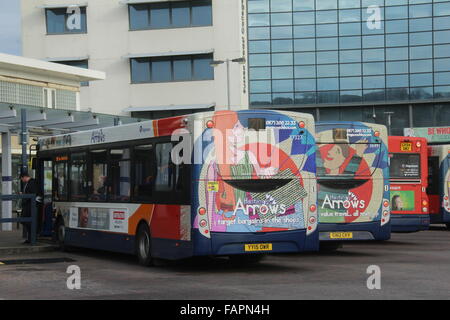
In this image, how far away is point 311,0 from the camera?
72.8 metres

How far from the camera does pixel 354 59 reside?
2852 inches

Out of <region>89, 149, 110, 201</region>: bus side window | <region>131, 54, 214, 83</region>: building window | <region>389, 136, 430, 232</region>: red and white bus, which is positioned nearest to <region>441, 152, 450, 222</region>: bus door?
<region>389, 136, 430, 232</region>: red and white bus

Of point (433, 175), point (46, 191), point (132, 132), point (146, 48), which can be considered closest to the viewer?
point (132, 132)

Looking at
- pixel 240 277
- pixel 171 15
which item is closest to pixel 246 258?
pixel 240 277

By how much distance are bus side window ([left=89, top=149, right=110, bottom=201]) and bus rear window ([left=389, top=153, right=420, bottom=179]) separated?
8415 millimetres

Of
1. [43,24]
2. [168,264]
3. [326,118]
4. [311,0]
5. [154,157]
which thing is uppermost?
[311,0]

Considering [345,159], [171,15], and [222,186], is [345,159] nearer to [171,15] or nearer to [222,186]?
[222,186]

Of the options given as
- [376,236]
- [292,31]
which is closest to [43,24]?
[292,31]

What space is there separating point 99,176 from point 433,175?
45.6ft

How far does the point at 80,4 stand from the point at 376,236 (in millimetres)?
40585

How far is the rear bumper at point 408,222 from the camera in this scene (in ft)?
71.8

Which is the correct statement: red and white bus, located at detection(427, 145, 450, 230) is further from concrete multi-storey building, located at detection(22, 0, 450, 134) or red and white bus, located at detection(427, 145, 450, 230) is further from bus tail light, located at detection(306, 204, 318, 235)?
concrete multi-storey building, located at detection(22, 0, 450, 134)

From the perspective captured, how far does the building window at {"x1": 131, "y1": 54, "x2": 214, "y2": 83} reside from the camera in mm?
52125
